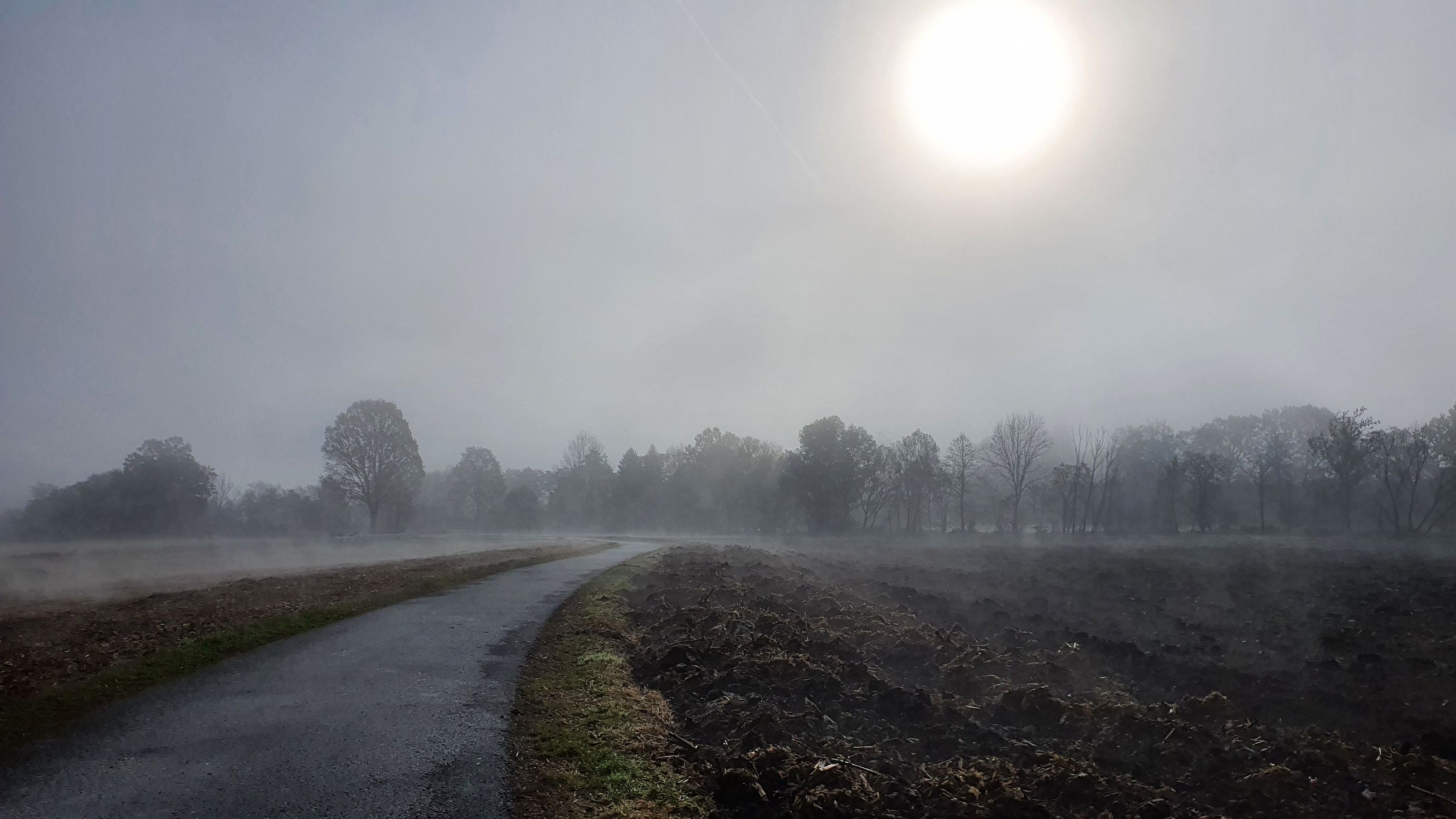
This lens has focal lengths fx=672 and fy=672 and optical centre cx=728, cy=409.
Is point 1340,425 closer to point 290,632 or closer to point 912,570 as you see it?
point 912,570

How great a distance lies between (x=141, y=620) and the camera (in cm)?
1390

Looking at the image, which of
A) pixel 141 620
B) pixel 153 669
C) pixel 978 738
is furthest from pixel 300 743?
pixel 141 620

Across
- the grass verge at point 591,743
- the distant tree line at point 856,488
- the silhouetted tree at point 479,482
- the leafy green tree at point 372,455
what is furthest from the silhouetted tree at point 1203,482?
the silhouetted tree at point 479,482

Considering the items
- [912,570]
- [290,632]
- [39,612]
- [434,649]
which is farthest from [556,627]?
[912,570]

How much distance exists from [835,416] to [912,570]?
1864 inches

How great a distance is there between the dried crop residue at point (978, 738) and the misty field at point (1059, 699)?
0.11 ft

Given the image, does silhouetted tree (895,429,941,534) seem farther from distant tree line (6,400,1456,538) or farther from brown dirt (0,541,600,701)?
brown dirt (0,541,600,701)

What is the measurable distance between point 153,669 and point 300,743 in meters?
4.97

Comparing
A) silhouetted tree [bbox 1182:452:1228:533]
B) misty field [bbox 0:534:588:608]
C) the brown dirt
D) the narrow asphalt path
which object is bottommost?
misty field [bbox 0:534:588:608]

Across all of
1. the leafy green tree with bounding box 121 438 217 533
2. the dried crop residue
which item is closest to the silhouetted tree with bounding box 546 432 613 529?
the leafy green tree with bounding box 121 438 217 533

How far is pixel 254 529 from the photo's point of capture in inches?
3022

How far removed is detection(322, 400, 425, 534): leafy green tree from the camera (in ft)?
233

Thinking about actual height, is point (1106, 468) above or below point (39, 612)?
above

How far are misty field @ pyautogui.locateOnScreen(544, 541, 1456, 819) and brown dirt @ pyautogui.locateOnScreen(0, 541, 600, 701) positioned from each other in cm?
781
